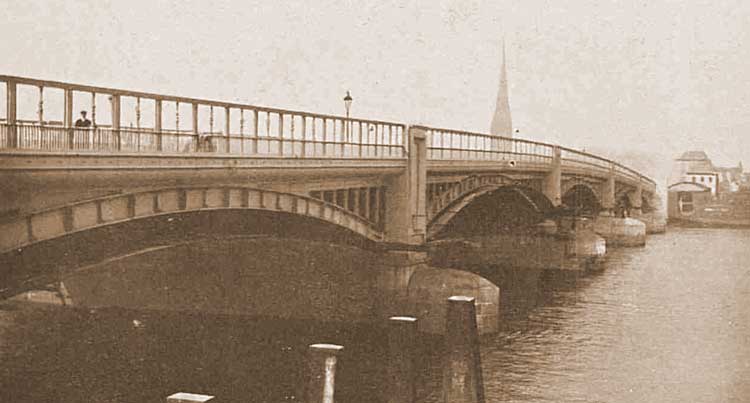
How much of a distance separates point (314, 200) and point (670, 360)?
1347cm

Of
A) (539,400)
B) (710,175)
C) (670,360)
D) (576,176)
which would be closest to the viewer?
(539,400)

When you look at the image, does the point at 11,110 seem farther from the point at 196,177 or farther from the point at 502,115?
the point at 502,115

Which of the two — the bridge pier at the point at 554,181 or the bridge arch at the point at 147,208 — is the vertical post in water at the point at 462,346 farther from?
the bridge pier at the point at 554,181

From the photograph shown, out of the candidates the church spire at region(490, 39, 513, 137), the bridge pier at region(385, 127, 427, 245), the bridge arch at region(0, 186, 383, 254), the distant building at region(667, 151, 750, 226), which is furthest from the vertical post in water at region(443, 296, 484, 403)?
the church spire at region(490, 39, 513, 137)

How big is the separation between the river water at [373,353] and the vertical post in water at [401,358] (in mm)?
6711

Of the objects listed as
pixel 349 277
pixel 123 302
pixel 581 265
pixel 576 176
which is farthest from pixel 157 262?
pixel 576 176

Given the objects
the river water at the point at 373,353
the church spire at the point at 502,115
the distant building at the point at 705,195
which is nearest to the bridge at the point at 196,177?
the river water at the point at 373,353

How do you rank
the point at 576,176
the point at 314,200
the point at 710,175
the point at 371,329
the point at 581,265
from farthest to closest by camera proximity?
the point at 710,175 → the point at 576,176 → the point at 581,265 → the point at 371,329 → the point at 314,200

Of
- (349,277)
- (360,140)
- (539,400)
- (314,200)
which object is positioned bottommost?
(539,400)

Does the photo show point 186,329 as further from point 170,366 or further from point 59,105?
point 59,105

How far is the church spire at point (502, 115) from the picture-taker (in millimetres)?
176500

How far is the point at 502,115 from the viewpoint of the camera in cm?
17962

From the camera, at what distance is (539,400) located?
24.8 m

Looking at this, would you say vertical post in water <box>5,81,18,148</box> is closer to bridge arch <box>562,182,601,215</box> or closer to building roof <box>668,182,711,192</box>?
bridge arch <box>562,182,601,215</box>
